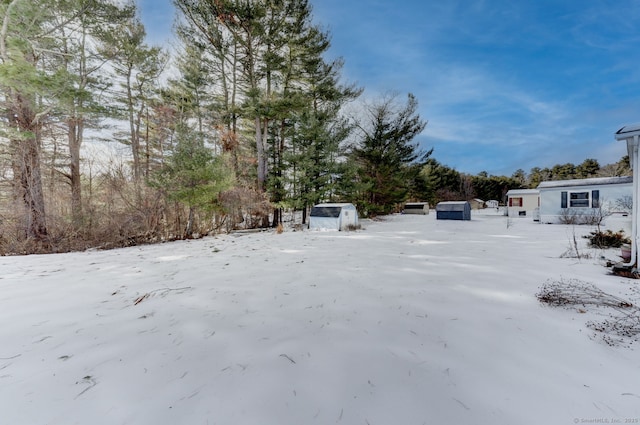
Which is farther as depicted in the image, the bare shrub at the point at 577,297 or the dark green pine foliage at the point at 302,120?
the dark green pine foliage at the point at 302,120

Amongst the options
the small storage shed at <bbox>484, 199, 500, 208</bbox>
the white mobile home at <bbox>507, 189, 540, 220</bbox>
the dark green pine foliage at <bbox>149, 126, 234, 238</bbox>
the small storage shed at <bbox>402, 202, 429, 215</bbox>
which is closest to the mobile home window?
the white mobile home at <bbox>507, 189, 540, 220</bbox>

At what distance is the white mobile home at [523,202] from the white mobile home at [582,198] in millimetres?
6707

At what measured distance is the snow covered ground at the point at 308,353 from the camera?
1.23m

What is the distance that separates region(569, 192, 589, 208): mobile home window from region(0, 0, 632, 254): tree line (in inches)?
360

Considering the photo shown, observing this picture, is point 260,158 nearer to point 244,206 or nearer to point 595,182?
point 244,206

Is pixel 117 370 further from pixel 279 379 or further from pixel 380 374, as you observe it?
pixel 380 374

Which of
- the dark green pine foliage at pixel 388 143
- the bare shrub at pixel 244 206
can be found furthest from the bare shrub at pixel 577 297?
the dark green pine foliage at pixel 388 143

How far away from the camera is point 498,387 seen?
1.38 meters

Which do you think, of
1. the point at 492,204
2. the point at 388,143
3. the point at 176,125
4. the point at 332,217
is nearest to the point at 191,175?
the point at 176,125

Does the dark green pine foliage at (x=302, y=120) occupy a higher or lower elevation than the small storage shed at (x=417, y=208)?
higher

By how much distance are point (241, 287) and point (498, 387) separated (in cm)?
271

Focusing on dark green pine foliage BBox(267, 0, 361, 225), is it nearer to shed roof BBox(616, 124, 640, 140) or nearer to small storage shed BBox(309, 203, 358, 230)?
small storage shed BBox(309, 203, 358, 230)

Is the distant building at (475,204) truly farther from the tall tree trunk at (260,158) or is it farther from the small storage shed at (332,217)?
the tall tree trunk at (260,158)

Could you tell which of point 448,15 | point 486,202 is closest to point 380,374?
point 448,15
